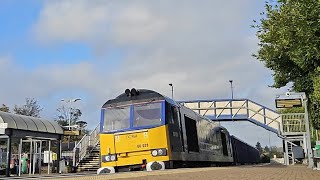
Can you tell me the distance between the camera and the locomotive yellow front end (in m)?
14.6

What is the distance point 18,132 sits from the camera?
66.6 feet

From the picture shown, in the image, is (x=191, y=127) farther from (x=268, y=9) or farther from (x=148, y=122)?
(x=268, y=9)

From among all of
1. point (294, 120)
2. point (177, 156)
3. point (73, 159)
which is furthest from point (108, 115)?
point (294, 120)

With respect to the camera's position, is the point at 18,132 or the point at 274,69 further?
the point at 18,132

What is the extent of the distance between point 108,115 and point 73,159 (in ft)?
43.7

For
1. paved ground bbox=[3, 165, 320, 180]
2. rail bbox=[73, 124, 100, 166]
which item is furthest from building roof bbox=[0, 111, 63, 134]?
paved ground bbox=[3, 165, 320, 180]

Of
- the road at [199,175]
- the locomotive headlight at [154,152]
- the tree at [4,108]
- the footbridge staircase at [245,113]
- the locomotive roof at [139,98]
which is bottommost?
the road at [199,175]

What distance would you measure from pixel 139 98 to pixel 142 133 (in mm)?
1505

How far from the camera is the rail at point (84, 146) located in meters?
28.3

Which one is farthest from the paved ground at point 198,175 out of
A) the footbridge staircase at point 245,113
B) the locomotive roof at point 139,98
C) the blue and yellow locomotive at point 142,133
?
the footbridge staircase at point 245,113

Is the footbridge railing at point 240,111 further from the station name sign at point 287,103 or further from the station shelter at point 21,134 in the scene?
the station shelter at point 21,134

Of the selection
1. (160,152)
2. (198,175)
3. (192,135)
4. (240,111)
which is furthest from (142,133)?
(240,111)

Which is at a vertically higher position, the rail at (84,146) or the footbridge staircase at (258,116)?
the footbridge staircase at (258,116)

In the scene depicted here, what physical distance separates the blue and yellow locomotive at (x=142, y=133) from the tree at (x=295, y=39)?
14.6 feet
